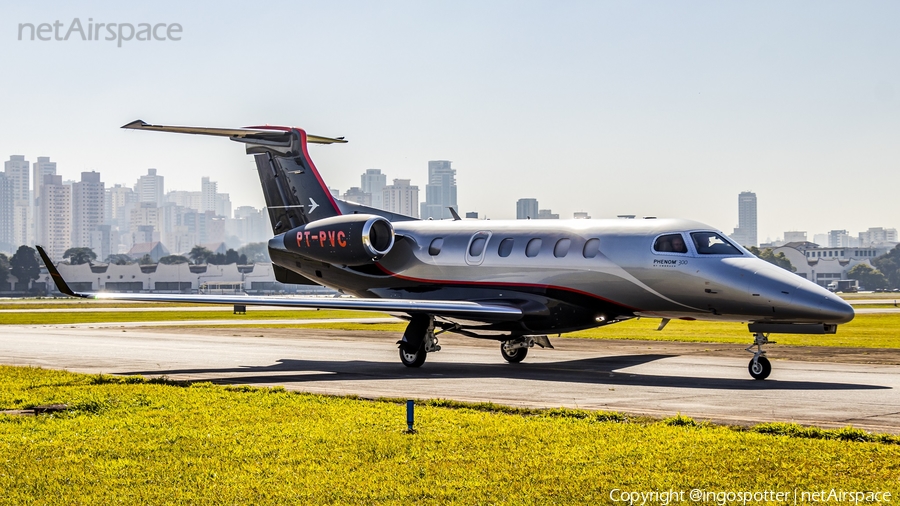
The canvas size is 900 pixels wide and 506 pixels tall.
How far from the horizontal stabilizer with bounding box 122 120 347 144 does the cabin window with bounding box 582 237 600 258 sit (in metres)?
11.1

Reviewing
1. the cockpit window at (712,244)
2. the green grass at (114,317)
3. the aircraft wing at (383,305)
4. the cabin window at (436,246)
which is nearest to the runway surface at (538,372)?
the aircraft wing at (383,305)

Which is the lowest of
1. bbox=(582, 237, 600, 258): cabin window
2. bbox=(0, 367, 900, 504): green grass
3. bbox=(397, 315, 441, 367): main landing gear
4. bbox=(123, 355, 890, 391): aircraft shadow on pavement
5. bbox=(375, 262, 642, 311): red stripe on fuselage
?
bbox=(123, 355, 890, 391): aircraft shadow on pavement

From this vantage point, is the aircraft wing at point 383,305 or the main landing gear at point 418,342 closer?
Result: the aircraft wing at point 383,305

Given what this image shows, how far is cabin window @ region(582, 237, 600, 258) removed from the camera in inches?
875

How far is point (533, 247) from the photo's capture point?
77.2ft

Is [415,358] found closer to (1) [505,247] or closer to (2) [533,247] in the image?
(1) [505,247]

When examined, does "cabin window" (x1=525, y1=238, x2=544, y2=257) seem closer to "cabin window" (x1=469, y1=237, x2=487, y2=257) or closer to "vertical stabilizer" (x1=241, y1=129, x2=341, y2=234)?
"cabin window" (x1=469, y1=237, x2=487, y2=257)

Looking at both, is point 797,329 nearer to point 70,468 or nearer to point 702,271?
point 702,271

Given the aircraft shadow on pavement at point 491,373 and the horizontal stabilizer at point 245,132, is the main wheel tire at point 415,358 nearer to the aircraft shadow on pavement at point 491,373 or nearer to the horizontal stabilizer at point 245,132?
the aircraft shadow on pavement at point 491,373

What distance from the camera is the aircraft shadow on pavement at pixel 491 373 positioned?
1845 cm

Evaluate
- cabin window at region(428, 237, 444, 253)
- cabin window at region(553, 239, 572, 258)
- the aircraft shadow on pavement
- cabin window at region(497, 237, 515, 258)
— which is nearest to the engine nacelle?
cabin window at region(428, 237, 444, 253)

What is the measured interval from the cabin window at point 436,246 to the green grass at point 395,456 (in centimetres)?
1086

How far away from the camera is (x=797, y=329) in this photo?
19.3 metres

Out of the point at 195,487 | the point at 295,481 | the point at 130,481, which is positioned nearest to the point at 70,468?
the point at 130,481
